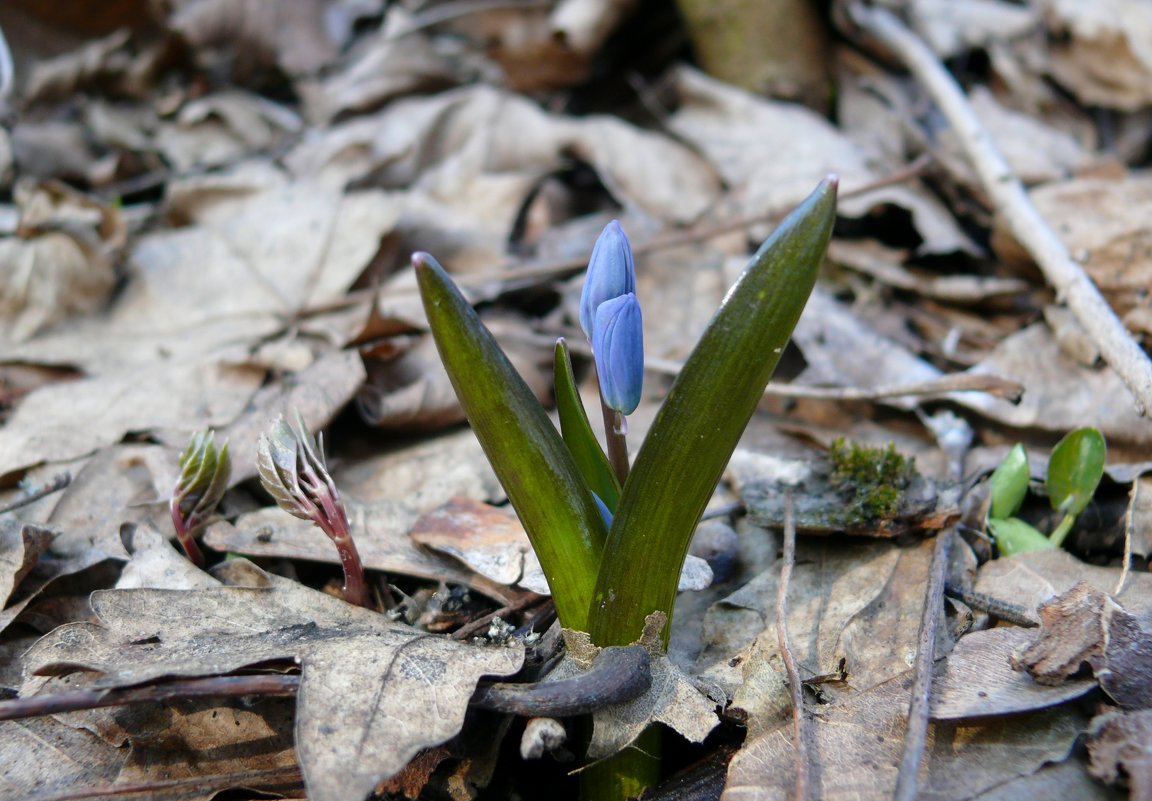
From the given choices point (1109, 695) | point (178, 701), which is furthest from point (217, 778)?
point (1109, 695)

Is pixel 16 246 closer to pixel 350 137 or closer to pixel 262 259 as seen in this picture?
pixel 262 259

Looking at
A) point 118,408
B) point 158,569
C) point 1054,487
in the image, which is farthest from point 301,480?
point 1054,487

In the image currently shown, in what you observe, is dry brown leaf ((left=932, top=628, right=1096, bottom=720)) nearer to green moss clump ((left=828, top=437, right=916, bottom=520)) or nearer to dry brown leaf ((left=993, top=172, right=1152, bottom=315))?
green moss clump ((left=828, top=437, right=916, bottom=520))

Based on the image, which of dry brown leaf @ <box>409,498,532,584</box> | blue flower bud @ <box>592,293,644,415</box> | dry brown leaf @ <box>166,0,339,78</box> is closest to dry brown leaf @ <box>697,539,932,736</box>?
dry brown leaf @ <box>409,498,532,584</box>

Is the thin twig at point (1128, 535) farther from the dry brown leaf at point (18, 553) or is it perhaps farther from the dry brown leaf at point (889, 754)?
the dry brown leaf at point (18, 553)

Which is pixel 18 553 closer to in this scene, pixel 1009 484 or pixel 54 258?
pixel 54 258

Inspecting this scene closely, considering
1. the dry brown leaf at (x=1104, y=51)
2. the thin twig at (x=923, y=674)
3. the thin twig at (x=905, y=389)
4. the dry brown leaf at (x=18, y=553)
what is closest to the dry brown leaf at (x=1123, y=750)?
the thin twig at (x=923, y=674)
